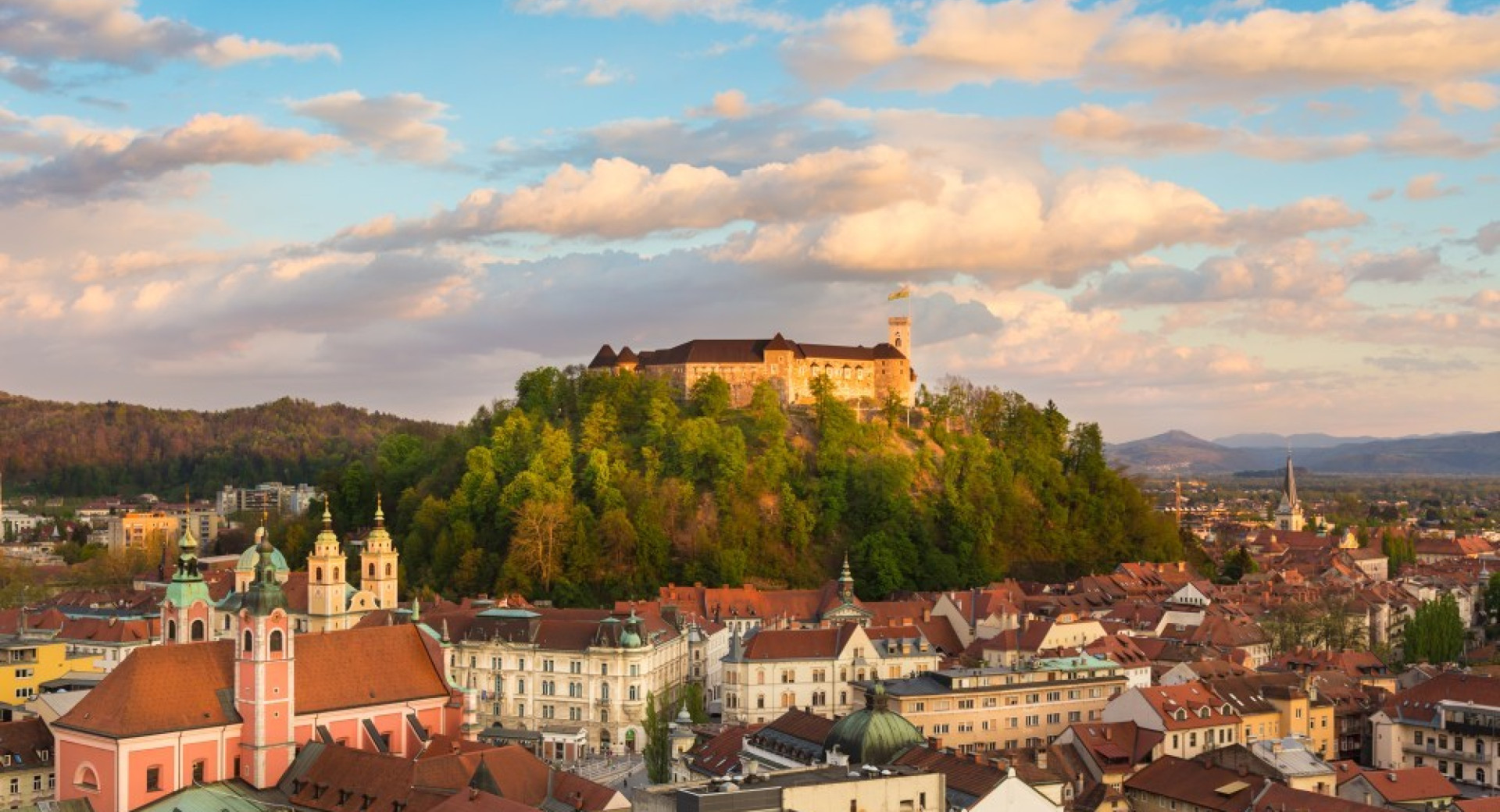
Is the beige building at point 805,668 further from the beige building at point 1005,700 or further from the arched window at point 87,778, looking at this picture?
the arched window at point 87,778

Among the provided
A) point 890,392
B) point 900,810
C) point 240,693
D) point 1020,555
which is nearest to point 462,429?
point 890,392

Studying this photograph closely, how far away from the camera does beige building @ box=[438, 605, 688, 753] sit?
Answer: 71812 mm

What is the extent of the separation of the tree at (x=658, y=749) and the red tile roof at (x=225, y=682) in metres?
8.24

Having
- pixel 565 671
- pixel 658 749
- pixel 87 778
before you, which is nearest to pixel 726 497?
pixel 565 671

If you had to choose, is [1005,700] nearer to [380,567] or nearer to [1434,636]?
[1434,636]

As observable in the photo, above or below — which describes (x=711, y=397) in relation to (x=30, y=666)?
above

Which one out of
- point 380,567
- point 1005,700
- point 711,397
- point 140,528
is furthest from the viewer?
point 140,528

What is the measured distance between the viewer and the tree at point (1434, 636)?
86625 millimetres

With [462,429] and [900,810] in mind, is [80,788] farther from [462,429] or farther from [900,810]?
[462,429]

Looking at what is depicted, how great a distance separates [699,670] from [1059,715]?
19.6 meters

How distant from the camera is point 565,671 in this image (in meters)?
72.8

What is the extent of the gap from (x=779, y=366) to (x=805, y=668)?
176 feet

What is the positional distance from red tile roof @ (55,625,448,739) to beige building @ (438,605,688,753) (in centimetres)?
1570

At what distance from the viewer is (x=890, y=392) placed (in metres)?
128
